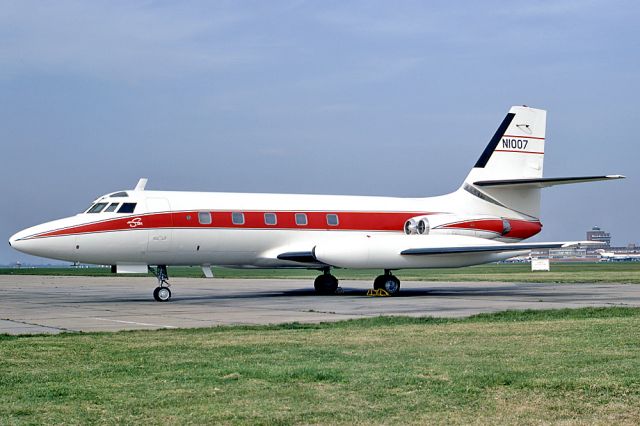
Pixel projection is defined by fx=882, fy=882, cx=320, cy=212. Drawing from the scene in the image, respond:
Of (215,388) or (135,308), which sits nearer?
(215,388)

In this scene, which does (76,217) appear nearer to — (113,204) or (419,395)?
(113,204)

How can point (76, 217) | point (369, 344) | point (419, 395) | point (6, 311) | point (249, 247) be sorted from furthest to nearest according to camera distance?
point (249, 247) → point (76, 217) → point (6, 311) → point (369, 344) → point (419, 395)

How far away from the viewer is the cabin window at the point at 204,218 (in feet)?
85.6

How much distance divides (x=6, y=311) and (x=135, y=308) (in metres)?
3.09

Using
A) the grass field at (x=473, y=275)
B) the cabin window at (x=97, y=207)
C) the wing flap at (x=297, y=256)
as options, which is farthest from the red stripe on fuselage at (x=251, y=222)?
the grass field at (x=473, y=275)

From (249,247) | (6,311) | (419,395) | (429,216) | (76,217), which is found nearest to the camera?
(419,395)

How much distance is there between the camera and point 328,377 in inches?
353

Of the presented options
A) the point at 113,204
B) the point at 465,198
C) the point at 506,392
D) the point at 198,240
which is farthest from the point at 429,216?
the point at 506,392

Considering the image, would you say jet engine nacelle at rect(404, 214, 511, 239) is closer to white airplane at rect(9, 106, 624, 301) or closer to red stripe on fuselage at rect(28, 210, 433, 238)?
white airplane at rect(9, 106, 624, 301)

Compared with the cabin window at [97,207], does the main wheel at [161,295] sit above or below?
below

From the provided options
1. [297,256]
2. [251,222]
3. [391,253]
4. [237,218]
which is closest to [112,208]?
[237,218]

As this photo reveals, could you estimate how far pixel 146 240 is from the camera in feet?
82.6

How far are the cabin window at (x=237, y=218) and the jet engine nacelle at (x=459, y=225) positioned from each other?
6.07 m

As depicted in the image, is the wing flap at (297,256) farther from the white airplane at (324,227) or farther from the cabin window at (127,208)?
the cabin window at (127,208)
